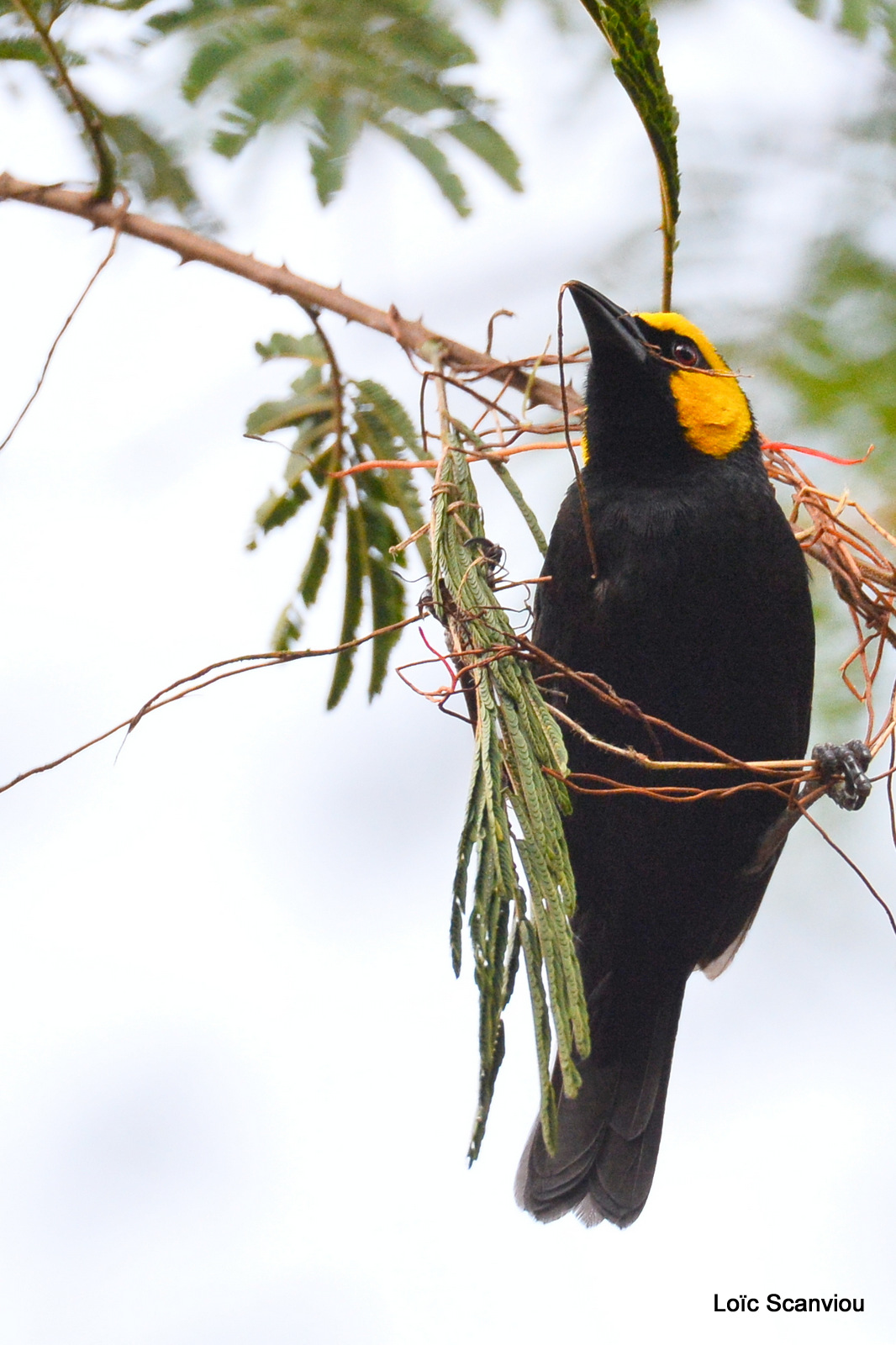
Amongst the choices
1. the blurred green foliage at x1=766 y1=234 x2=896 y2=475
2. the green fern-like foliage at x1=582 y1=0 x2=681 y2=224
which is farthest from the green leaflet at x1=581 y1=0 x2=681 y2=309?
the blurred green foliage at x1=766 y1=234 x2=896 y2=475

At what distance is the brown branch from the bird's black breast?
397 mm

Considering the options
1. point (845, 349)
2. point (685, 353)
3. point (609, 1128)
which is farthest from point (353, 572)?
point (609, 1128)

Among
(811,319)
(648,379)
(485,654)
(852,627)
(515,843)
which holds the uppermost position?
(811,319)

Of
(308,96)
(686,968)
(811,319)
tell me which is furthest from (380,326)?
(686,968)

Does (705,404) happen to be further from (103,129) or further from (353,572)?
(103,129)

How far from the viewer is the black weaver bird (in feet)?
7.33

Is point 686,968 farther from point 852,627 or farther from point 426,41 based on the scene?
point 426,41

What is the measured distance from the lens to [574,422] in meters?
2.36

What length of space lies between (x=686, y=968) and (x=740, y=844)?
386 millimetres

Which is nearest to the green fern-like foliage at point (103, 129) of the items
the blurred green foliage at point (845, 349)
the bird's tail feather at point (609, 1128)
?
the blurred green foliage at point (845, 349)

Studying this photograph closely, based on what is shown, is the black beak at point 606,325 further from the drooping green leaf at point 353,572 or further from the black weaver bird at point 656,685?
the drooping green leaf at point 353,572

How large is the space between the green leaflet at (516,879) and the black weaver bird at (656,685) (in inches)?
23.0

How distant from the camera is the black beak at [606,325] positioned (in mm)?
2199

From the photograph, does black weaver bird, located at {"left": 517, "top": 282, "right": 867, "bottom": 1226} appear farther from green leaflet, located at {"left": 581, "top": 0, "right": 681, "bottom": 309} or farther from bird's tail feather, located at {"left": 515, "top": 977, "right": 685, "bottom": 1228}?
green leaflet, located at {"left": 581, "top": 0, "right": 681, "bottom": 309}
